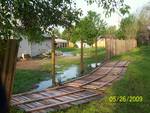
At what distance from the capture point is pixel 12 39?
680 cm

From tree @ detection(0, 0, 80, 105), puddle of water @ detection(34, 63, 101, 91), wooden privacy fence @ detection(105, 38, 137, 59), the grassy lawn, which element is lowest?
puddle of water @ detection(34, 63, 101, 91)

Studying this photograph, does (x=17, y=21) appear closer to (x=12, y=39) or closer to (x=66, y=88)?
(x=12, y=39)

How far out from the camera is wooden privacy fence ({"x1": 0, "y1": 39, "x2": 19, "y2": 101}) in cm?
697

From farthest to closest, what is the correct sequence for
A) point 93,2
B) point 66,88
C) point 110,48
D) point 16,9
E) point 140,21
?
point 140,21 < point 110,48 < point 66,88 < point 93,2 < point 16,9

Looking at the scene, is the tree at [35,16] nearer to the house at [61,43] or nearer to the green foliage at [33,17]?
the green foliage at [33,17]

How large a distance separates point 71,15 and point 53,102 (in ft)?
10.8

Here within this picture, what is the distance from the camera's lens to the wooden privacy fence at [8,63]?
22.9 feet

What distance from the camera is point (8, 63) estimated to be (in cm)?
715

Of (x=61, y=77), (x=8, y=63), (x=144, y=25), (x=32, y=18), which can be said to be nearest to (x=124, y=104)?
(x=8, y=63)

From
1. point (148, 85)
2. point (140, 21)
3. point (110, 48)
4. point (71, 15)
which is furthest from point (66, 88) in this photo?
point (140, 21)

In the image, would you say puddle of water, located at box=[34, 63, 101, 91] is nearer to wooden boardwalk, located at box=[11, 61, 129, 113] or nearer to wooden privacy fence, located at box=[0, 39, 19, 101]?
wooden boardwalk, located at box=[11, 61, 129, 113]
